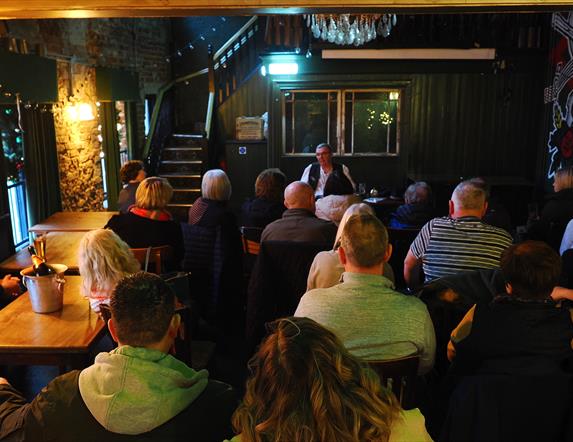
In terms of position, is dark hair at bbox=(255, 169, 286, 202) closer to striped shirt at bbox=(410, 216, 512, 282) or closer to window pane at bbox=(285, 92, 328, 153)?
striped shirt at bbox=(410, 216, 512, 282)

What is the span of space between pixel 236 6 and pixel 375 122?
676 cm

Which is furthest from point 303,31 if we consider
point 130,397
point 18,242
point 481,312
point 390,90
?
point 130,397

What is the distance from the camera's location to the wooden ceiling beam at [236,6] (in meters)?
3.04

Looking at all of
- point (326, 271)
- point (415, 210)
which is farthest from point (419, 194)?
point (326, 271)

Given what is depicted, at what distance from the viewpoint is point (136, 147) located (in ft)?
33.4

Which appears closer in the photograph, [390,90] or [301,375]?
[301,375]

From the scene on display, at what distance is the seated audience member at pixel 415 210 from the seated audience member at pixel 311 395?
3.69 meters

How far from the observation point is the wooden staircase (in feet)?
32.1

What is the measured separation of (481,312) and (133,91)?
7.74m

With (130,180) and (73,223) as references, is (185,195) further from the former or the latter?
(73,223)

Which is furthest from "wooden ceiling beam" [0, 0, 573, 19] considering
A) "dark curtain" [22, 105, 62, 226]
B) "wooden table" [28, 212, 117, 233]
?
"dark curtain" [22, 105, 62, 226]

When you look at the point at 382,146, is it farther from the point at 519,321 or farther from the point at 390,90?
the point at 519,321

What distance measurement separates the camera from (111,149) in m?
8.61

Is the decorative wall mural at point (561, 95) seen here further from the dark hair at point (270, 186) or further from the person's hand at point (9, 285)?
the person's hand at point (9, 285)
